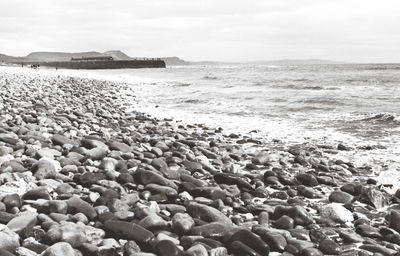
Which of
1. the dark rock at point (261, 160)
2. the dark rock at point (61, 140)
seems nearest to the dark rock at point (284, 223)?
the dark rock at point (261, 160)

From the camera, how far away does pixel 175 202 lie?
3.92 meters

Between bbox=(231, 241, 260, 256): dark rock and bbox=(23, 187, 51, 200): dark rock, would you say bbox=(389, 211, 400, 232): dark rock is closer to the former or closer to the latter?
bbox=(231, 241, 260, 256): dark rock

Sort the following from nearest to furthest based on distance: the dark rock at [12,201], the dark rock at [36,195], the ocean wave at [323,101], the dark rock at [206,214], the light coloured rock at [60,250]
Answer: the light coloured rock at [60,250]
the dark rock at [12,201]
the dark rock at [206,214]
the dark rock at [36,195]
the ocean wave at [323,101]

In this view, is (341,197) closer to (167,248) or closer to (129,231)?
(167,248)

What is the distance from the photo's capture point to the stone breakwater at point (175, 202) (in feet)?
9.71

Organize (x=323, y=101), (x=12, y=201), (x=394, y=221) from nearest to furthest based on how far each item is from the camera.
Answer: (x=12, y=201), (x=394, y=221), (x=323, y=101)

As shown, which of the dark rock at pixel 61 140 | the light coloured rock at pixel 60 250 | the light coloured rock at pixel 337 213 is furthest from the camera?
the dark rock at pixel 61 140

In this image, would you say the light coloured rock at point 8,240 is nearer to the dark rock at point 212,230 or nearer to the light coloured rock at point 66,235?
the light coloured rock at point 66,235

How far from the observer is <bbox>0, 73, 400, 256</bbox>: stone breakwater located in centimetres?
296

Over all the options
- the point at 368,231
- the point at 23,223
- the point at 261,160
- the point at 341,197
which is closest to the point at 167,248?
the point at 23,223

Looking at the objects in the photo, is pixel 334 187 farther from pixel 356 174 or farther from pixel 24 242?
pixel 24 242

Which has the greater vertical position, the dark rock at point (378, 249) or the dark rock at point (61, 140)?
the dark rock at point (61, 140)

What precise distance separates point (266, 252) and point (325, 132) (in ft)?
23.1

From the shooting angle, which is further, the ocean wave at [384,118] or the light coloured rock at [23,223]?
the ocean wave at [384,118]
